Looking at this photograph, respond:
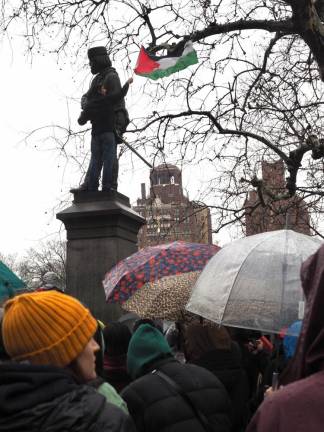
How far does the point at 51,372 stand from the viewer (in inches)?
70.8

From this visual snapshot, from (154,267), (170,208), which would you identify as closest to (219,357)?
(154,267)

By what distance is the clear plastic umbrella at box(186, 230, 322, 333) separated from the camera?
3844mm

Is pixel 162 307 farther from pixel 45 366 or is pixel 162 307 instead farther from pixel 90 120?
pixel 90 120

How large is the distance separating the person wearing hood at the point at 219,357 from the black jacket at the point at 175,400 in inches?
29.0

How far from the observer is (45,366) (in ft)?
5.95

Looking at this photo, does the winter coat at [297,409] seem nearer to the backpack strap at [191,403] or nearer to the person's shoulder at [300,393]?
the person's shoulder at [300,393]

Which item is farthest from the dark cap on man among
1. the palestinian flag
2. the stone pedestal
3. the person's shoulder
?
the person's shoulder

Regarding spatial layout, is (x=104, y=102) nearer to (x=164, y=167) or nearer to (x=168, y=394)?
(x=164, y=167)

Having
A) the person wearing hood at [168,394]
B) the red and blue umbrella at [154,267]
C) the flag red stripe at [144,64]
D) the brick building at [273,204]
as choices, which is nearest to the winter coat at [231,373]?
the person wearing hood at [168,394]

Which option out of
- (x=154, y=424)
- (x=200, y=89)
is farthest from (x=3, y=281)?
(x=200, y=89)

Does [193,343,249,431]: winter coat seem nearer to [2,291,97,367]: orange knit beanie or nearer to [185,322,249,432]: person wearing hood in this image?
[185,322,249,432]: person wearing hood

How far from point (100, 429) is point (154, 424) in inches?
35.9

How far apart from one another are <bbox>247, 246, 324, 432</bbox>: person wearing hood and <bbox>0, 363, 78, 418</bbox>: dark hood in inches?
23.6

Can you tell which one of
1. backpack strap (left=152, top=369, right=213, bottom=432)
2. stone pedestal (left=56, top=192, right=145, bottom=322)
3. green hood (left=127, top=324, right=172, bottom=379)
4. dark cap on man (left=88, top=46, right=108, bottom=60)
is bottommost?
backpack strap (left=152, top=369, right=213, bottom=432)
